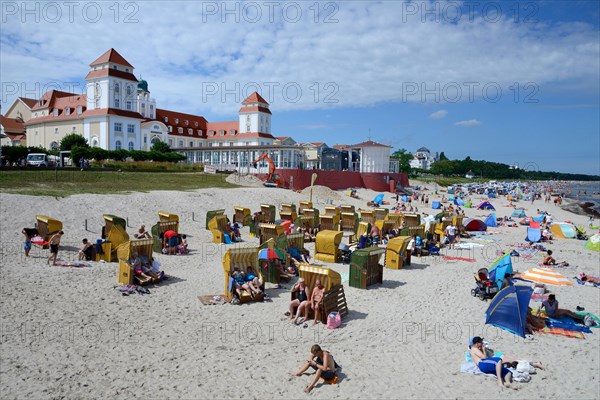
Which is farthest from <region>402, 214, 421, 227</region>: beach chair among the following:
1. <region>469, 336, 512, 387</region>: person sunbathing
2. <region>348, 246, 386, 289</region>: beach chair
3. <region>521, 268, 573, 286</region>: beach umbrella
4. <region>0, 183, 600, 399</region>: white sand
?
<region>469, 336, 512, 387</region>: person sunbathing

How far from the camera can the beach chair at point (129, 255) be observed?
11.4 m

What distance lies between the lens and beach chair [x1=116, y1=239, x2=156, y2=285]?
37.4 feet

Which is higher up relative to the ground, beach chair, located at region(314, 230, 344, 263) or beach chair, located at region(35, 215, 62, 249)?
beach chair, located at region(35, 215, 62, 249)

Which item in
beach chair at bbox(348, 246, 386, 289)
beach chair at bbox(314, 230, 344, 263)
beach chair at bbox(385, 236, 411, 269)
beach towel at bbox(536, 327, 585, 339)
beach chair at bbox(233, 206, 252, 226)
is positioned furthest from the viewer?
beach chair at bbox(233, 206, 252, 226)

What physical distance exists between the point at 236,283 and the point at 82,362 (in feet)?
13.4

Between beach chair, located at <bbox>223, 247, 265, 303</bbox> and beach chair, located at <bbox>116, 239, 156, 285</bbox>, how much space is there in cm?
248

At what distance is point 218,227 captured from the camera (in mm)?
19141

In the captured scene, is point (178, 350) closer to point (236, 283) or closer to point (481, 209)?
point (236, 283)

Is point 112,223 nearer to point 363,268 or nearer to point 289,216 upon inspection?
point 363,268

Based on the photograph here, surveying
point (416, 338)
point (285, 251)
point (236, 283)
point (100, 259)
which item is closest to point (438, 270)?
point (285, 251)

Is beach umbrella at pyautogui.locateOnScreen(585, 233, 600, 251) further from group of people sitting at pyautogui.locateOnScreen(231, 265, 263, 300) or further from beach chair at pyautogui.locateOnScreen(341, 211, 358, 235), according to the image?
group of people sitting at pyautogui.locateOnScreen(231, 265, 263, 300)

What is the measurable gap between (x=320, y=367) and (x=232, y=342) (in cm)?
222

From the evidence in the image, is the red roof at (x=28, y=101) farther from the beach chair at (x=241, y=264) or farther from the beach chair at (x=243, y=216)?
the beach chair at (x=241, y=264)

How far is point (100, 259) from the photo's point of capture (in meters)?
13.8
